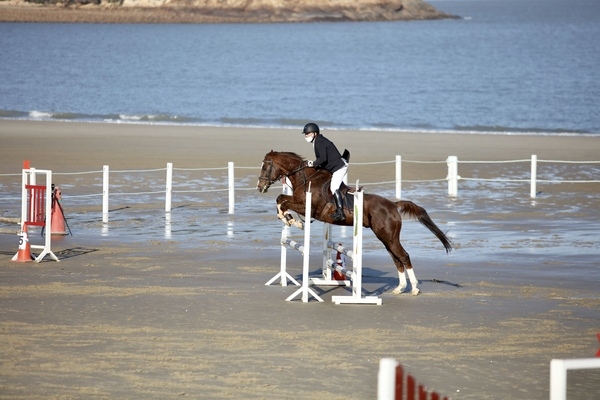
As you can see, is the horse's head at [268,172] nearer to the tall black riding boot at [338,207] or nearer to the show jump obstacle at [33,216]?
the tall black riding boot at [338,207]

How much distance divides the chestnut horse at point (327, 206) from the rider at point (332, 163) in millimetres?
113

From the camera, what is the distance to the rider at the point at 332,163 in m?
15.3

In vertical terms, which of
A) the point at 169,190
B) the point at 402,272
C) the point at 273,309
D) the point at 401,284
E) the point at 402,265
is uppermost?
the point at 169,190

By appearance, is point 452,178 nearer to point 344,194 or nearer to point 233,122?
point 344,194

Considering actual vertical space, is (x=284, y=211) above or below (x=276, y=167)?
below

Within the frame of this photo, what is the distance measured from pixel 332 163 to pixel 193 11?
161m

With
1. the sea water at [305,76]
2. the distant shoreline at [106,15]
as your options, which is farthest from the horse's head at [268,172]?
the distant shoreline at [106,15]

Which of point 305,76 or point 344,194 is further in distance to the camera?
point 305,76

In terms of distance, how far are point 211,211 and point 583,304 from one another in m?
11.7

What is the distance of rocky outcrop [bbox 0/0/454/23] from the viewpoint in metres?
169

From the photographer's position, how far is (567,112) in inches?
2601

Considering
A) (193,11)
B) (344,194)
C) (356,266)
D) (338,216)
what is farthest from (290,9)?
(356,266)

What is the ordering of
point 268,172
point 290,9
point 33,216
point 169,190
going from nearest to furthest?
point 268,172, point 33,216, point 169,190, point 290,9

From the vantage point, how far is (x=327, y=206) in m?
15.5
